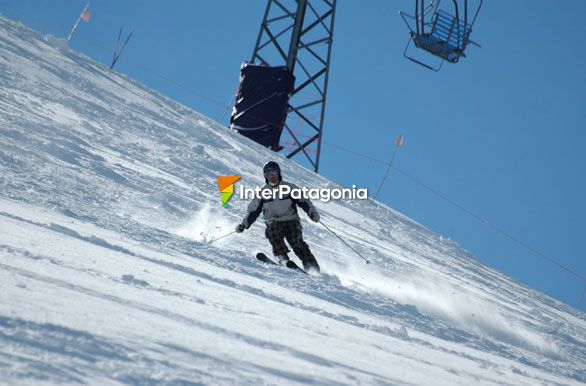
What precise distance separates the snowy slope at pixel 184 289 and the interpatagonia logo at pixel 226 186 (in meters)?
0.19

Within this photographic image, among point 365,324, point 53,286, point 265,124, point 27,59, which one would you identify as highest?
point 265,124

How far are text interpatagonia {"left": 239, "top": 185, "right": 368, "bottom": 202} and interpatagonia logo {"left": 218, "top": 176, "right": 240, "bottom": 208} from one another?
0.22 metres

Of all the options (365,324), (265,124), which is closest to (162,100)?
(265,124)

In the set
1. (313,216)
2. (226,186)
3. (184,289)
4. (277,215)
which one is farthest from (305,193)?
(184,289)

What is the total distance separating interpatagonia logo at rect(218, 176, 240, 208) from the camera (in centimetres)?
888

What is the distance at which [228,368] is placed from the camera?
2.06 metres

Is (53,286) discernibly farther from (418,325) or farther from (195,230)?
(195,230)

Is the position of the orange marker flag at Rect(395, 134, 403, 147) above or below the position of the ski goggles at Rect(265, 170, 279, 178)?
above

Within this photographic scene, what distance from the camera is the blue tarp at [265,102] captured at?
17531 mm

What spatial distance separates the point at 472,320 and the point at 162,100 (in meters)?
12.3

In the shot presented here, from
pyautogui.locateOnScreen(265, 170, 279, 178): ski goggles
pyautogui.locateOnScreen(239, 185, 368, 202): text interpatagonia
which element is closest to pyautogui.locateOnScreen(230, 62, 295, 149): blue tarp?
pyautogui.locateOnScreen(239, 185, 368, 202): text interpatagonia

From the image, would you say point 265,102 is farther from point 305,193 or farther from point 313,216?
point 313,216

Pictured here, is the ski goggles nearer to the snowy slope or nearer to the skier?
the skier

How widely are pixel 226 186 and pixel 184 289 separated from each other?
6.58 metres
